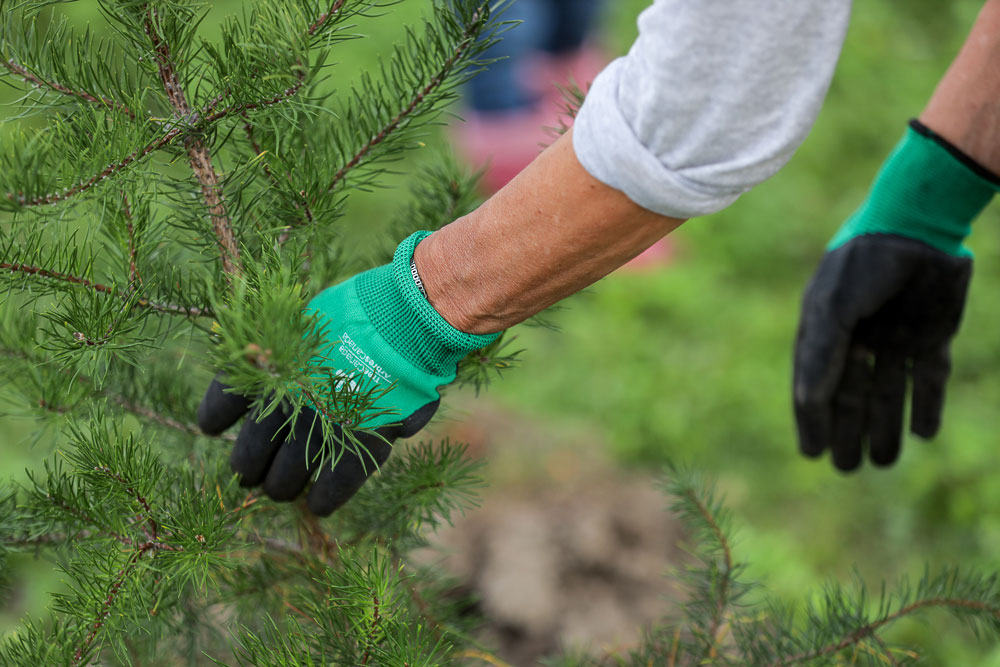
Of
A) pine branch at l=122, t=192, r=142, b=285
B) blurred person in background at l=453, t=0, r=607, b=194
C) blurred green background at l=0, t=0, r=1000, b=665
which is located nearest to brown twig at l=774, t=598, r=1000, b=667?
blurred green background at l=0, t=0, r=1000, b=665

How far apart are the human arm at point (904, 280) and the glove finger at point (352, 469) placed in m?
1.02

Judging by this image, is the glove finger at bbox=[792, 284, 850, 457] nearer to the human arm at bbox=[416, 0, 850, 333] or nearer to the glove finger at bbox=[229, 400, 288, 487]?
the human arm at bbox=[416, 0, 850, 333]

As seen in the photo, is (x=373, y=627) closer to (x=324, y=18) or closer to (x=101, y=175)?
(x=101, y=175)

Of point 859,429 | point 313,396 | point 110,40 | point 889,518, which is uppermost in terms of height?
point 110,40

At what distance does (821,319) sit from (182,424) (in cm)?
122

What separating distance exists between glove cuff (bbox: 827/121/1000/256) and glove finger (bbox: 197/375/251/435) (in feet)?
4.11

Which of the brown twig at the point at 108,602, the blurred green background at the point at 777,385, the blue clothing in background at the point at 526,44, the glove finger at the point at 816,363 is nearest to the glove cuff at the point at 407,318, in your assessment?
the brown twig at the point at 108,602

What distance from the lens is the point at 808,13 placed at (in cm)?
78

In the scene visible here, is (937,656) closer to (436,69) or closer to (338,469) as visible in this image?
(338,469)

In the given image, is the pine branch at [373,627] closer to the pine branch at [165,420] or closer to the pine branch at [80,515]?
the pine branch at [80,515]

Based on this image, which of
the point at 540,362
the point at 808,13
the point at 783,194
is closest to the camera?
the point at 808,13

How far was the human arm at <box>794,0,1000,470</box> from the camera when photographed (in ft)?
4.87

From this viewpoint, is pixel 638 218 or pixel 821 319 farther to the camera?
pixel 821 319

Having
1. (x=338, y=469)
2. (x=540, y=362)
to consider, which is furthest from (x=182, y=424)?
(x=540, y=362)
